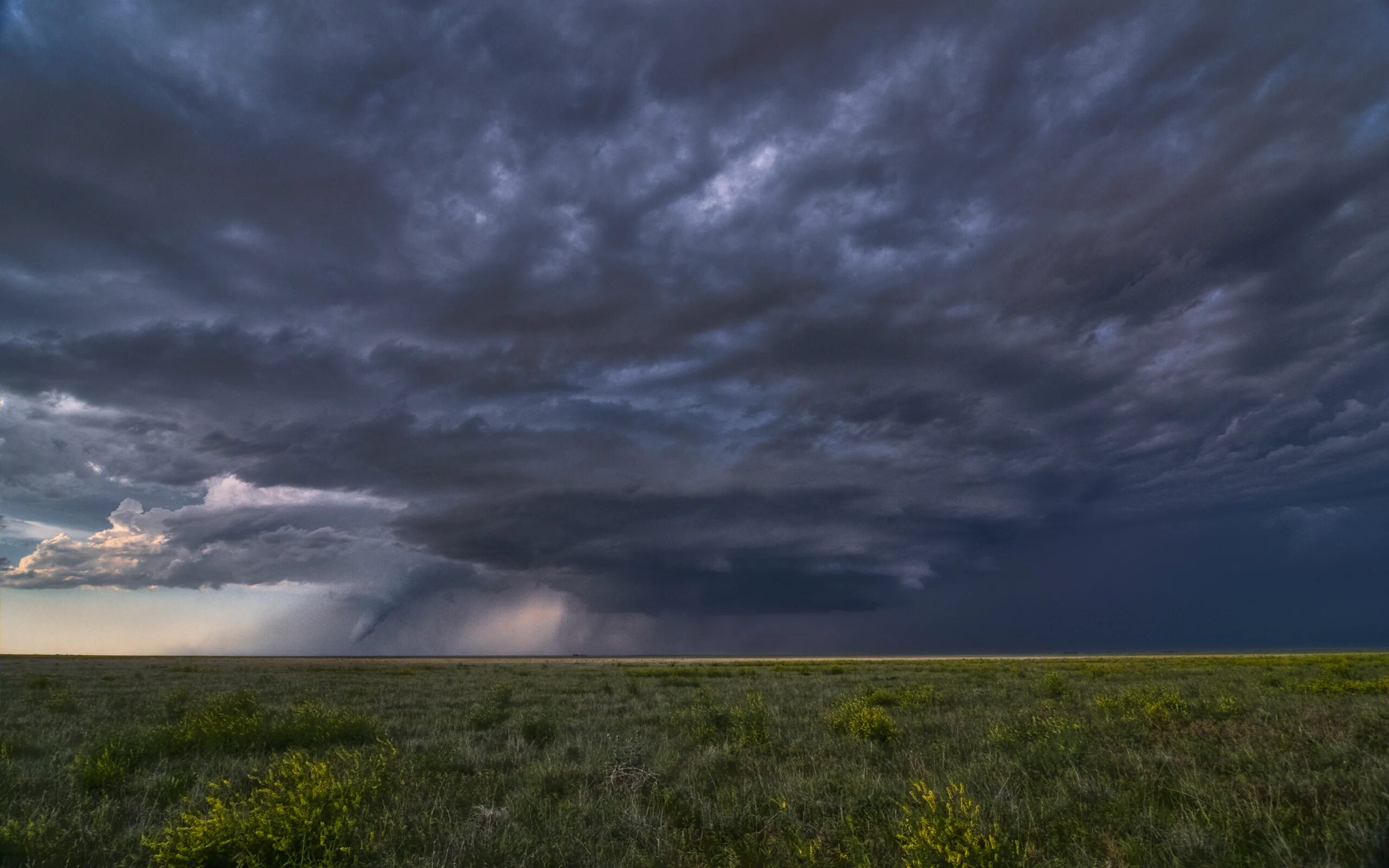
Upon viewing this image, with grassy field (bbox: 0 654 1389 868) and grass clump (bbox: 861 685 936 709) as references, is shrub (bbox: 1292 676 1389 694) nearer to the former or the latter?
grassy field (bbox: 0 654 1389 868)

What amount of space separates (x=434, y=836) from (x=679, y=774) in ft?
12.5

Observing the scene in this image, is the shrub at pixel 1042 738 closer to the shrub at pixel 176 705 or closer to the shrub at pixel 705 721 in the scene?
the shrub at pixel 705 721

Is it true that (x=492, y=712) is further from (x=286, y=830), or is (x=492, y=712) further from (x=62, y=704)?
(x=62, y=704)

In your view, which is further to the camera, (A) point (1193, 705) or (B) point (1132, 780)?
(A) point (1193, 705)

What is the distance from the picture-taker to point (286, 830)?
5859 mm

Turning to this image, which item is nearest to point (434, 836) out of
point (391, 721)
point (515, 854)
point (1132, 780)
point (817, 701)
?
point (515, 854)

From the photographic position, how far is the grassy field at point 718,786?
18.9ft

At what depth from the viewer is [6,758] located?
1041cm

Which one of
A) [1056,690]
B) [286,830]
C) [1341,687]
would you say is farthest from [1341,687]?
[286,830]

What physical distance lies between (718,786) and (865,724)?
424 centimetres

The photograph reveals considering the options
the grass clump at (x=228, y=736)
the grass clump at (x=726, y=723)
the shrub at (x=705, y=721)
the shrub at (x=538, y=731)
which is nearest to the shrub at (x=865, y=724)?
the grass clump at (x=726, y=723)

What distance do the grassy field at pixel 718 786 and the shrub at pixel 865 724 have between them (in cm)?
7

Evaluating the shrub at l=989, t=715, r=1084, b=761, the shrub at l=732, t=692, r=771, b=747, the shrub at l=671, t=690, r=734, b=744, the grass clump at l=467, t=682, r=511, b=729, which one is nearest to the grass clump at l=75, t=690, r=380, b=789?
the grass clump at l=467, t=682, r=511, b=729

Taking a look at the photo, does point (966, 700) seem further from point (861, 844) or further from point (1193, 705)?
point (861, 844)
